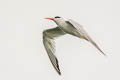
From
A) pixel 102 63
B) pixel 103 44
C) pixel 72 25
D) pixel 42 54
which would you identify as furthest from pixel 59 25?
pixel 102 63

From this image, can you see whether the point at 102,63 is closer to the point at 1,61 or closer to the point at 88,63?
the point at 88,63

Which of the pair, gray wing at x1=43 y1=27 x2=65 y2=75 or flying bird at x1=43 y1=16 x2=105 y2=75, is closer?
flying bird at x1=43 y1=16 x2=105 y2=75

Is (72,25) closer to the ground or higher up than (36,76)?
higher up

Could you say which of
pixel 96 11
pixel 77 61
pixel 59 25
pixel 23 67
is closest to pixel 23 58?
pixel 23 67

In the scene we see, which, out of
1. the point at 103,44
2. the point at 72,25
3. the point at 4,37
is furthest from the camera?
the point at 4,37

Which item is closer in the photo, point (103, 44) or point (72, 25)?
point (72, 25)

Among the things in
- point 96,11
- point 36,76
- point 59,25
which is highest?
point 59,25

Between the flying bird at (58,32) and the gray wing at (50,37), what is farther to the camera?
the gray wing at (50,37)

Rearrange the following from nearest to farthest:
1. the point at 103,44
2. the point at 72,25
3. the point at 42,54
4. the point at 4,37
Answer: the point at 72,25 → the point at 42,54 → the point at 103,44 → the point at 4,37

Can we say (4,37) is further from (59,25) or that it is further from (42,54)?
(59,25)
